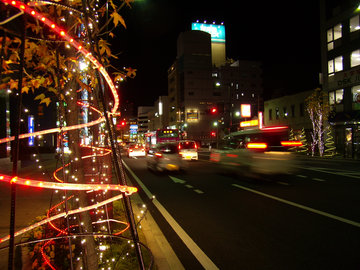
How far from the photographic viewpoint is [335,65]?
105 feet

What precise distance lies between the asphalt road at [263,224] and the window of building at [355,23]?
80.3ft

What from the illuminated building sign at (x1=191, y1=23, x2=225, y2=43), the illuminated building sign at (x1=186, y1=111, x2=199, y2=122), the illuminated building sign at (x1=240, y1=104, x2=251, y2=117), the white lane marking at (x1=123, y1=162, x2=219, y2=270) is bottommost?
the white lane marking at (x1=123, y1=162, x2=219, y2=270)

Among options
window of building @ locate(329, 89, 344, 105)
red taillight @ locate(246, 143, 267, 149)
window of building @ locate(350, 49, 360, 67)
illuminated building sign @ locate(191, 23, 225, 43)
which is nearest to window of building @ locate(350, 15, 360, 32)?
window of building @ locate(350, 49, 360, 67)

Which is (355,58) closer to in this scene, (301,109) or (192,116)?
(301,109)

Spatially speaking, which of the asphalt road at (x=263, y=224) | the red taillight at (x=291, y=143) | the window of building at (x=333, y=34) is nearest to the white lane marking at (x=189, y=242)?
the asphalt road at (x=263, y=224)

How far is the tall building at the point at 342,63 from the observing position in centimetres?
2888

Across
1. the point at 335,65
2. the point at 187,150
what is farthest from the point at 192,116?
the point at 187,150

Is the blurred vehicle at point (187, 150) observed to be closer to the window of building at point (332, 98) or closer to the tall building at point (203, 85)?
the window of building at point (332, 98)

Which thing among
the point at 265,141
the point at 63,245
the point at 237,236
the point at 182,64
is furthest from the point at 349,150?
the point at 182,64

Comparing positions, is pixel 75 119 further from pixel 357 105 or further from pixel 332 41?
pixel 332 41

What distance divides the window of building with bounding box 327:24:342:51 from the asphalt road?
26340 millimetres

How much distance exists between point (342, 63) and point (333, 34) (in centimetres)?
396

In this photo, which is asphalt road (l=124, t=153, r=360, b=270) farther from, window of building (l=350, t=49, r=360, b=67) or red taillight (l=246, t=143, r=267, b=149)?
red taillight (l=246, t=143, r=267, b=149)

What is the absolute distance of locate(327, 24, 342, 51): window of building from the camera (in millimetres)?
31428
